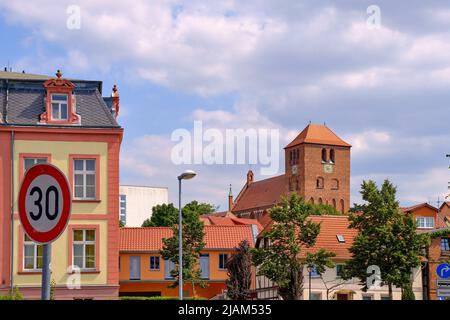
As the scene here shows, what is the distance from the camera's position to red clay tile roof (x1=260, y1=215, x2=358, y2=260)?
6694 cm

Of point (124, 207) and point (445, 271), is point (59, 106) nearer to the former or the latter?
point (445, 271)

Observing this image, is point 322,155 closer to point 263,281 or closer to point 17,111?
point 263,281

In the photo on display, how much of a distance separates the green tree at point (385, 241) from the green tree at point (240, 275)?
8.20 metres

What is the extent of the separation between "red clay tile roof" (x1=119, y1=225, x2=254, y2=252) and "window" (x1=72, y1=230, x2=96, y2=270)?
37.5 metres

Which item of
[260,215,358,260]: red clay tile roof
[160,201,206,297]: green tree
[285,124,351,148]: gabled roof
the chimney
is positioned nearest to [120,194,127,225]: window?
[285,124,351,148]: gabled roof

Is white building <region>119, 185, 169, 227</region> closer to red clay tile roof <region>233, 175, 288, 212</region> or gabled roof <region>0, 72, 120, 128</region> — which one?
red clay tile roof <region>233, 175, 288, 212</region>

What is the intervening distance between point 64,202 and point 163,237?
66.3 m

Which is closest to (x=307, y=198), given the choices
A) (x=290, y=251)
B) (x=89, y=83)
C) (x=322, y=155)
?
(x=322, y=155)

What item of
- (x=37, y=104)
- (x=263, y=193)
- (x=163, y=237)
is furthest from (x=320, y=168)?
(x=37, y=104)

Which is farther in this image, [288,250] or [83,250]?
[288,250]

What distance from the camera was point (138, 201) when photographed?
162 metres

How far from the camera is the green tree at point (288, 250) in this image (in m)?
56.2

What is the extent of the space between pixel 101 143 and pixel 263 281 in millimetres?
35247

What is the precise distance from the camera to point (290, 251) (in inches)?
2247
